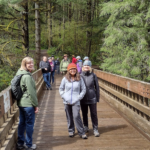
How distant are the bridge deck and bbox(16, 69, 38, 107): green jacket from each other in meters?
1.00

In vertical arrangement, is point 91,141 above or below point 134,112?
below

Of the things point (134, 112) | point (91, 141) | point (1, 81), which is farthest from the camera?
point (1, 81)

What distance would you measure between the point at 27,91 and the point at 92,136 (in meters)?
1.89

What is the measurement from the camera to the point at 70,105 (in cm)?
445

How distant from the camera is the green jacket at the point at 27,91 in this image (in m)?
3.52

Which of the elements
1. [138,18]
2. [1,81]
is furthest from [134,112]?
[1,81]

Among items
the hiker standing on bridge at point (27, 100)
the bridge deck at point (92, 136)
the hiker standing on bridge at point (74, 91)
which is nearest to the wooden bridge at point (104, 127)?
the bridge deck at point (92, 136)

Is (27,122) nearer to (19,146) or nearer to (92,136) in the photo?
(19,146)

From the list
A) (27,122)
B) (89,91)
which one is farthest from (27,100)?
(89,91)

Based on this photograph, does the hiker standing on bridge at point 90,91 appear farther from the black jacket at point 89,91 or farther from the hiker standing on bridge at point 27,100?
the hiker standing on bridge at point 27,100

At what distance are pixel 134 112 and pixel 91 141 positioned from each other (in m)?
1.45

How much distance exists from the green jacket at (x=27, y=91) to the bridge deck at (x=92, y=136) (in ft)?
3.28

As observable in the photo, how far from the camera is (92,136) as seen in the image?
462cm

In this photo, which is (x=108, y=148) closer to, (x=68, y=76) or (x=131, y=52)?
(x=68, y=76)
